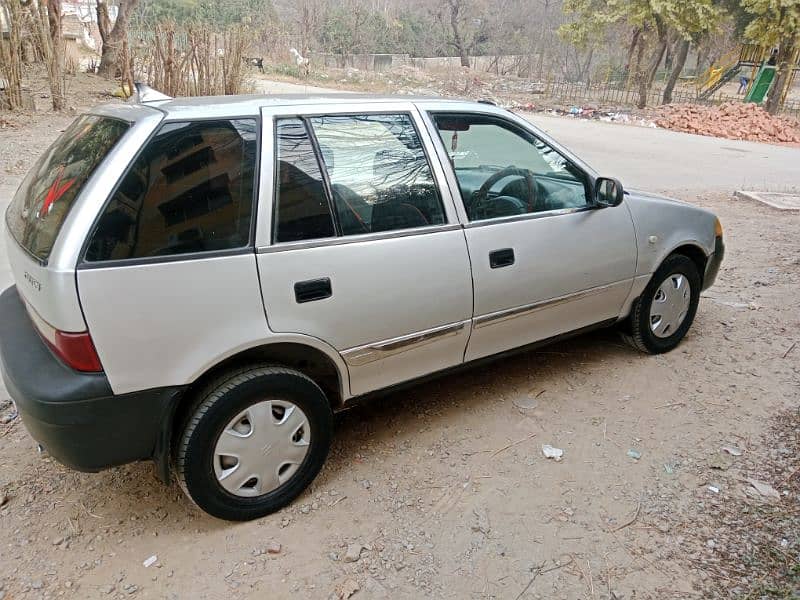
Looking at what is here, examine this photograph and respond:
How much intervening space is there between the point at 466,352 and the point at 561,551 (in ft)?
3.58

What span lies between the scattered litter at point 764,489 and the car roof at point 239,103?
2571mm

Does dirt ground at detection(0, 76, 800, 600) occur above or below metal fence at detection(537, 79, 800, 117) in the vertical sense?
below

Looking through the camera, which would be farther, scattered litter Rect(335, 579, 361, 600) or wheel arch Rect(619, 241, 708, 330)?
wheel arch Rect(619, 241, 708, 330)

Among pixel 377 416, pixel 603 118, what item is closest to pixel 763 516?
pixel 377 416

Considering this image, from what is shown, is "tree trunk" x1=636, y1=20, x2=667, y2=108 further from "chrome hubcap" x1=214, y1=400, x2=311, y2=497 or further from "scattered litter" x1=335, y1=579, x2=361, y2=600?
"scattered litter" x1=335, y1=579, x2=361, y2=600

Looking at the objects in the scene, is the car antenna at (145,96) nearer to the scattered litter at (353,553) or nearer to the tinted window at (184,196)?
the tinted window at (184,196)

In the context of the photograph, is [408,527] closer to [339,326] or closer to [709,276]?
[339,326]

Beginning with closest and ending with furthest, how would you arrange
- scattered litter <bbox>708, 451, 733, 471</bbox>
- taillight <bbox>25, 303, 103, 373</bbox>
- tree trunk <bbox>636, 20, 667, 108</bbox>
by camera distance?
taillight <bbox>25, 303, 103, 373</bbox>, scattered litter <bbox>708, 451, 733, 471</bbox>, tree trunk <bbox>636, 20, 667, 108</bbox>

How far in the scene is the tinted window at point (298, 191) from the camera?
95.4 inches

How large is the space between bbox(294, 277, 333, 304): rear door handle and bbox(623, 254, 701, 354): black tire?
2291mm

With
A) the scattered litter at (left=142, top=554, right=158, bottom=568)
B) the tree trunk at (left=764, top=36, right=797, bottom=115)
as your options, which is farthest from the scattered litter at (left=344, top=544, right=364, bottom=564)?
the tree trunk at (left=764, top=36, right=797, bottom=115)

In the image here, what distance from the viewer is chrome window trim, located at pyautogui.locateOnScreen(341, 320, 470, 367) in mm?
2676

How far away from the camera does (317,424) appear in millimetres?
2605

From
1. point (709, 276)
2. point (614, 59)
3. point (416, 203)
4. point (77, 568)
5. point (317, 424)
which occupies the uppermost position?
point (614, 59)
